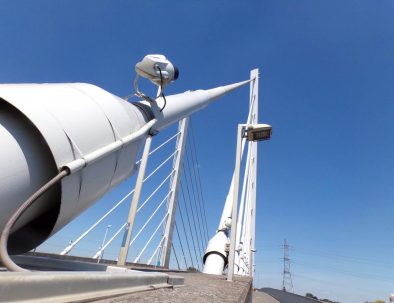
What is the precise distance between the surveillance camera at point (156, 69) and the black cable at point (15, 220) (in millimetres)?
1330

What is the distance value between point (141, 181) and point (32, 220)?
3506 millimetres

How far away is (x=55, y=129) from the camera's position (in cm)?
147

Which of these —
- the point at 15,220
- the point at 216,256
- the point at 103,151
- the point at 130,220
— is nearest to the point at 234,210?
the point at 216,256

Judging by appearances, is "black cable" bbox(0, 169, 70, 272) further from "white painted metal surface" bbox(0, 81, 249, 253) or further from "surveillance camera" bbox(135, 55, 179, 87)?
"surveillance camera" bbox(135, 55, 179, 87)

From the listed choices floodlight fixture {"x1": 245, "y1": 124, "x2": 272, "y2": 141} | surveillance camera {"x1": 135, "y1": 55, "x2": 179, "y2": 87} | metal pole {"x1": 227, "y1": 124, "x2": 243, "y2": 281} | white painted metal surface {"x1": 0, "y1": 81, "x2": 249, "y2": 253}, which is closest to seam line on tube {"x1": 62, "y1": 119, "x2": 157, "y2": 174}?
white painted metal surface {"x1": 0, "y1": 81, "x2": 249, "y2": 253}

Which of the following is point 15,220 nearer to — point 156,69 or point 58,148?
point 58,148

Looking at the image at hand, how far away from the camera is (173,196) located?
27.4 ft

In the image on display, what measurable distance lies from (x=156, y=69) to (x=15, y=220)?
163 centimetres

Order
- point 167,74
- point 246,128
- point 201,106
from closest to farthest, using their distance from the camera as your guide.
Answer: point 167,74
point 201,106
point 246,128

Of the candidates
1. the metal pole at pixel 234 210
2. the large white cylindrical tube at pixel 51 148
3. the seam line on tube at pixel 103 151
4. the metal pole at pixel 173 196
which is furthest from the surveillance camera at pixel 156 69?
the metal pole at pixel 173 196

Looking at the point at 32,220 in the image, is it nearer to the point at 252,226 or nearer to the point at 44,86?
the point at 44,86

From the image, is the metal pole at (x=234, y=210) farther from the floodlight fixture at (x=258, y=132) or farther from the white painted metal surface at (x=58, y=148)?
the white painted metal surface at (x=58, y=148)

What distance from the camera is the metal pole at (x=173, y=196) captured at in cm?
795

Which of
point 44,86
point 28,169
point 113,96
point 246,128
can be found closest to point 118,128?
point 113,96
